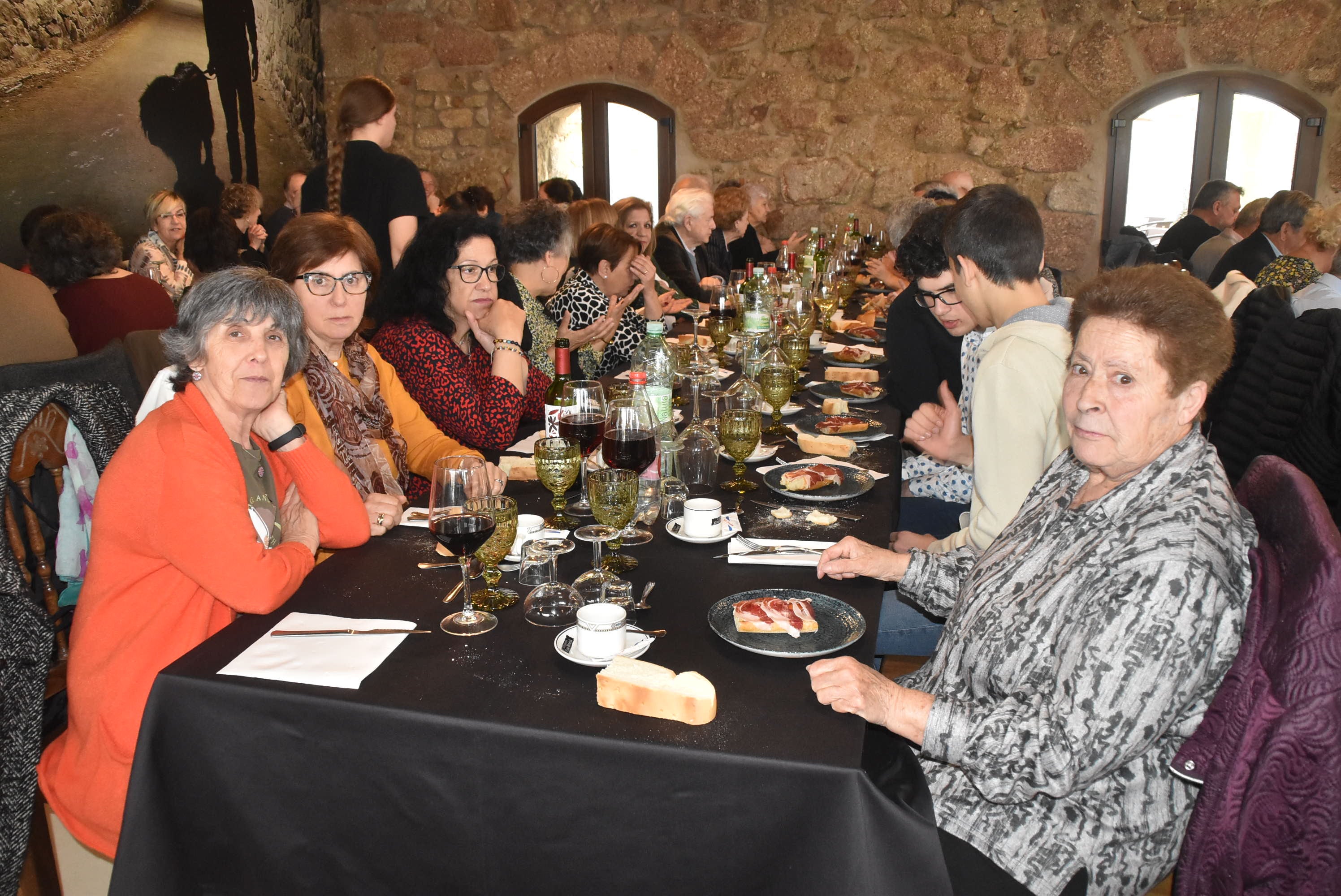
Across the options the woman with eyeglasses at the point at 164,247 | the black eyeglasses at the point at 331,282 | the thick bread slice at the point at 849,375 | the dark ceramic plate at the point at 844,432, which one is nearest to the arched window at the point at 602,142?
the woman with eyeglasses at the point at 164,247

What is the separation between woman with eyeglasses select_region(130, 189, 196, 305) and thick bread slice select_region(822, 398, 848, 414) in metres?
4.06

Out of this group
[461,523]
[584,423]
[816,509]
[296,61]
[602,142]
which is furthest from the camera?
[602,142]

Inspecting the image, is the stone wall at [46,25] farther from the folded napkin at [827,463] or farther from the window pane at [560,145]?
the folded napkin at [827,463]

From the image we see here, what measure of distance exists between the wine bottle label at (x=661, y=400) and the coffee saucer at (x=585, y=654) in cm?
87

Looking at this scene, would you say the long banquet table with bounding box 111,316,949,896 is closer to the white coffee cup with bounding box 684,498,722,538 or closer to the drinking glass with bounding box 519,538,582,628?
the drinking glass with bounding box 519,538,582,628

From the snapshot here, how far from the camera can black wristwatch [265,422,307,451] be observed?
73.2 inches

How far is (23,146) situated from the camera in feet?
15.6

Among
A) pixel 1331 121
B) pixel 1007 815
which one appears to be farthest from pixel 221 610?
pixel 1331 121

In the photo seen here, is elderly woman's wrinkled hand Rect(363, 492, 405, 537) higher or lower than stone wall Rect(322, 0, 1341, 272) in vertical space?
lower

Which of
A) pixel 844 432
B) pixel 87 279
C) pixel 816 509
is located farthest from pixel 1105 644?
pixel 87 279

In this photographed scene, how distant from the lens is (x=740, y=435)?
2.05 meters

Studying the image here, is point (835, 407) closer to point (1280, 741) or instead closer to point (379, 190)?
point (1280, 741)

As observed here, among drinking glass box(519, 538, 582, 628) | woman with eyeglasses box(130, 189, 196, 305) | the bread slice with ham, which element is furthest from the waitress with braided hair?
the bread slice with ham

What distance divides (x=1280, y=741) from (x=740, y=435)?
116cm
